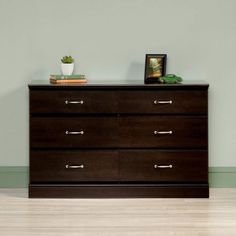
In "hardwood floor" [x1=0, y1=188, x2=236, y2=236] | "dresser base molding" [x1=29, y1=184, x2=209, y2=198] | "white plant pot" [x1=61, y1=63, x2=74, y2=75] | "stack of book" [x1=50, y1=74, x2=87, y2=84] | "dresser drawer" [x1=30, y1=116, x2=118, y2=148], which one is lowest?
"hardwood floor" [x1=0, y1=188, x2=236, y2=236]

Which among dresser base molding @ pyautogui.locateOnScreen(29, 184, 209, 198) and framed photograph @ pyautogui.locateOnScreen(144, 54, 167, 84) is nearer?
dresser base molding @ pyautogui.locateOnScreen(29, 184, 209, 198)

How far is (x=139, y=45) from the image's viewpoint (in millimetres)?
4723

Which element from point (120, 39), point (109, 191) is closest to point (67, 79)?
point (120, 39)

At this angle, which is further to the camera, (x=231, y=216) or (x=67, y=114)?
(x=67, y=114)

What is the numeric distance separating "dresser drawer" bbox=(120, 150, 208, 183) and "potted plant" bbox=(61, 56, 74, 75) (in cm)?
60

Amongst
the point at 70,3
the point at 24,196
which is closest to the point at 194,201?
the point at 24,196

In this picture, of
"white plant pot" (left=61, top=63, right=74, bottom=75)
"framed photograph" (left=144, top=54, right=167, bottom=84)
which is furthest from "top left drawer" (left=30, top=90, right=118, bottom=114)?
"framed photograph" (left=144, top=54, right=167, bottom=84)

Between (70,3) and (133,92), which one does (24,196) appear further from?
(70,3)

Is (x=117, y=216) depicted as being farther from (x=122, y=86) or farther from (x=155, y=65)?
(x=155, y=65)

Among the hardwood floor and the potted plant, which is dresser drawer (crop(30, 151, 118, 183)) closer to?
the hardwood floor

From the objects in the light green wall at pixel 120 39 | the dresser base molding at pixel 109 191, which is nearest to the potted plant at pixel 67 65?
the light green wall at pixel 120 39

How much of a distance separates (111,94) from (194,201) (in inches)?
30.3

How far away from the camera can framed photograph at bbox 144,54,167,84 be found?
462 cm

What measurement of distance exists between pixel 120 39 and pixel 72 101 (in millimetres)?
576
